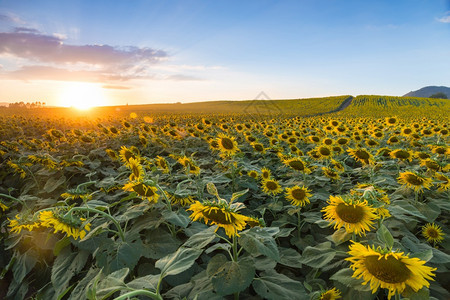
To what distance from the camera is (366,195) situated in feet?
6.11

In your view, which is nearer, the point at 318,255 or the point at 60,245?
the point at 318,255

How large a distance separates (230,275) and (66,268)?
5.06 ft

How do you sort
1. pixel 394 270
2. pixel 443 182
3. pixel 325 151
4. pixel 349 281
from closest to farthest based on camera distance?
pixel 394 270, pixel 349 281, pixel 443 182, pixel 325 151

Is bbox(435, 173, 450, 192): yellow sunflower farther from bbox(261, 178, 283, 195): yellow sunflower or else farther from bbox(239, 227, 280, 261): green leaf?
bbox(239, 227, 280, 261): green leaf

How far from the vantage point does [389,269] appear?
4.43 feet

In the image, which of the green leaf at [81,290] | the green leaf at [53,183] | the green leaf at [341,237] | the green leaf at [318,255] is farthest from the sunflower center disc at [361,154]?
the green leaf at [53,183]

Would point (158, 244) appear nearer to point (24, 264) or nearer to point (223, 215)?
point (223, 215)

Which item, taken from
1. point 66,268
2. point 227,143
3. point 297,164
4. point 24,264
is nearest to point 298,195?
point 297,164

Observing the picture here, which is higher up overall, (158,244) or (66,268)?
(158,244)

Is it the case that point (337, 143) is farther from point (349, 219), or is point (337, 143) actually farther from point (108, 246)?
point (108, 246)

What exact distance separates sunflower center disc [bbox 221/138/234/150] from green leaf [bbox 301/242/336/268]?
10.3ft

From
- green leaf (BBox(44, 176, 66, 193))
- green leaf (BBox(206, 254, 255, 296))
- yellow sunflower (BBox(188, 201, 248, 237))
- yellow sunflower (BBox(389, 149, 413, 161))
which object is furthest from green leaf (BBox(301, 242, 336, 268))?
green leaf (BBox(44, 176, 66, 193))

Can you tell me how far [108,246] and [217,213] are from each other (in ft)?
3.50

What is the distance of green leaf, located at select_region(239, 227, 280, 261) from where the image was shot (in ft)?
5.24
